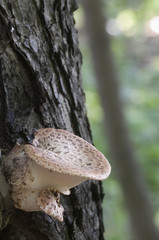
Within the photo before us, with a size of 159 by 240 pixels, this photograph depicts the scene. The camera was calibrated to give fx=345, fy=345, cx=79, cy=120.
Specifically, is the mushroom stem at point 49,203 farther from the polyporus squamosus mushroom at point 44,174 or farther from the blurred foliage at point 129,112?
the blurred foliage at point 129,112

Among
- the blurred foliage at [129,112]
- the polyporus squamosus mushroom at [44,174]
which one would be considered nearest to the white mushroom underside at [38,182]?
the polyporus squamosus mushroom at [44,174]

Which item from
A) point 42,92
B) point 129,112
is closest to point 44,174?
point 42,92

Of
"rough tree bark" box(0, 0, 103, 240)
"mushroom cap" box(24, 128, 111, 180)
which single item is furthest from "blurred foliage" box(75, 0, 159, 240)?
"mushroom cap" box(24, 128, 111, 180)

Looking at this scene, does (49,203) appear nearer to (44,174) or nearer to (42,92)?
(44,174)

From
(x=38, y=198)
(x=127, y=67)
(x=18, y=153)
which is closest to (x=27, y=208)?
(x=38, y=198)

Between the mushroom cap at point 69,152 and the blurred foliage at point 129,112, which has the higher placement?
the mushroom cap at point 69,152

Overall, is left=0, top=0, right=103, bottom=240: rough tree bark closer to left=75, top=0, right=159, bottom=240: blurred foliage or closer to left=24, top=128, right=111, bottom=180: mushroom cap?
left=24, top=128, right=111, bottom=180: mushroom cap
